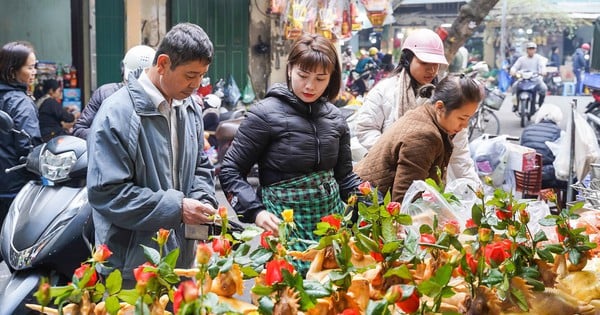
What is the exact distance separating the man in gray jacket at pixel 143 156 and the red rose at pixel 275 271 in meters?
0.93

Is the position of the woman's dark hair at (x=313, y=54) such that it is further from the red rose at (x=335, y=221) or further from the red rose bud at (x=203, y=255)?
the red rose bud at (x=203, y=255)

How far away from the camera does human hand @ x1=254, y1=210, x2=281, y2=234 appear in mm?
3026

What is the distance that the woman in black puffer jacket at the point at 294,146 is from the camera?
317cm

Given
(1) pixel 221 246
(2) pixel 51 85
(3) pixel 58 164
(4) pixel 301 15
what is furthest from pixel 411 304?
(4) pixel 301 15


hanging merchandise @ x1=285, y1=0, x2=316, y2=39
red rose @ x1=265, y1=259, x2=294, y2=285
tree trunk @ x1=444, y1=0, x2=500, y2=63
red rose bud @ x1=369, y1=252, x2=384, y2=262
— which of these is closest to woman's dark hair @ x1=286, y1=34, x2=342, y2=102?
red rose bud @ x1=369, y1=252, x2=384, y2=262

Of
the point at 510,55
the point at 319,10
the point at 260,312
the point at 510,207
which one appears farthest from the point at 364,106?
the point at 510,55

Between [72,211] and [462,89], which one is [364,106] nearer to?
[462,89]

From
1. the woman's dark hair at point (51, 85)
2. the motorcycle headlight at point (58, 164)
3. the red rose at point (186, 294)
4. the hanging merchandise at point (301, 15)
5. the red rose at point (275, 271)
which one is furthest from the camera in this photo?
the hanging merchandise at point (301, 15)

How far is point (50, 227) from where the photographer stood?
3447 millimetres

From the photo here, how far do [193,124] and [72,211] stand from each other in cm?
76

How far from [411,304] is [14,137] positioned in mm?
3604

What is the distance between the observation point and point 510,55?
3027 cm

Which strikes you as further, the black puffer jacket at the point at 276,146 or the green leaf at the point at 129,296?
the black puffer jacket at the point at 276,146

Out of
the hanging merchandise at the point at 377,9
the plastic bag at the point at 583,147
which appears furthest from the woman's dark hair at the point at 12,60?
the hanging merchandise at the point at 377,9
